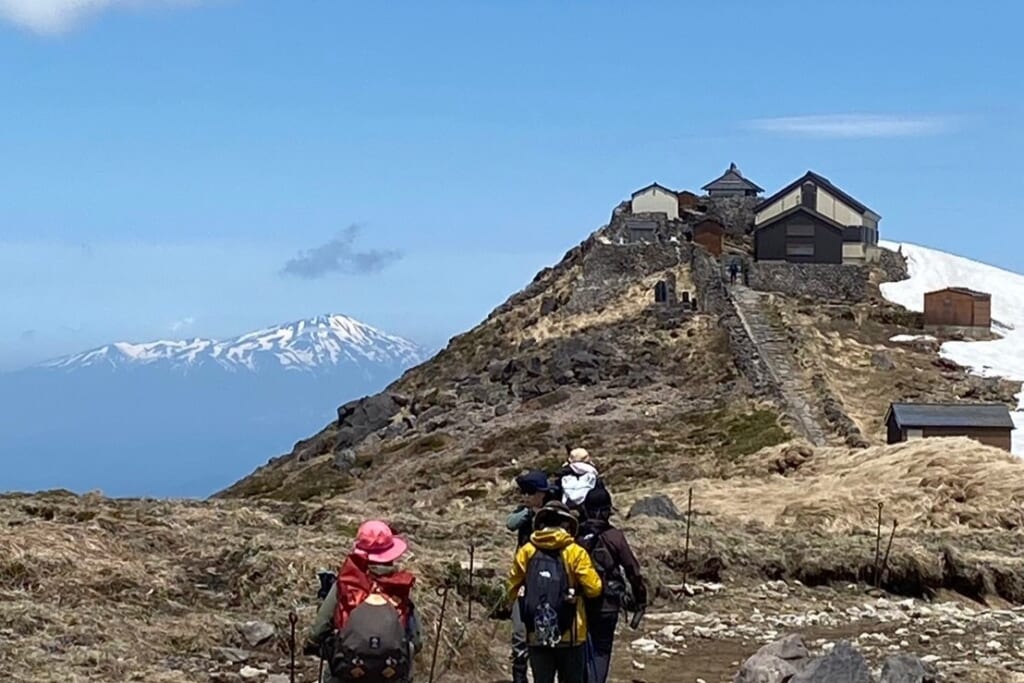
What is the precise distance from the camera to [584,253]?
7981cm

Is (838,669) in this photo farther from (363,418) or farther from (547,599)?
(363,418)

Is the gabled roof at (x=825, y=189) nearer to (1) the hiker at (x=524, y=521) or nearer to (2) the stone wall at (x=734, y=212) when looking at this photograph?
(2) the stone wall at (x=734, y=212)

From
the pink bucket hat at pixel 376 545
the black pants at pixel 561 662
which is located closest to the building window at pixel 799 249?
the black pants at pixel 561 662

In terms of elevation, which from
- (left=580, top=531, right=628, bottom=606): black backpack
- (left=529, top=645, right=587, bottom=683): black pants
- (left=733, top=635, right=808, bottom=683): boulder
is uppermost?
(left=580, top=531, right=628, bottom=606): black backpack

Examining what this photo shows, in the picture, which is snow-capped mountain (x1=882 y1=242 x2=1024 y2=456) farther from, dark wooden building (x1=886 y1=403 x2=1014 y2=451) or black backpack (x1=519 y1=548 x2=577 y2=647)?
black backpack (x1=519 y1=548 x2=577 y2=647)

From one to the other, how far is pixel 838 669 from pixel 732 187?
79.6 metres

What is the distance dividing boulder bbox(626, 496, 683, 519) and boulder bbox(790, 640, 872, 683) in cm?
1329

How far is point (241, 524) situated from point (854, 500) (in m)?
13.6

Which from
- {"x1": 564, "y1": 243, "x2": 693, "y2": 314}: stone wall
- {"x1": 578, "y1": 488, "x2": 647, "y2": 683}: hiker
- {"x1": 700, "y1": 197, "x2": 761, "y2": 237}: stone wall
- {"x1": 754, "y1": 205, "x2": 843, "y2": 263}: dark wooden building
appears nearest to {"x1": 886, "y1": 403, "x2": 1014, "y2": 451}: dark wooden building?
{"x1": 578, "y1": 488, "x2": 647, "y2": 683}: hiker

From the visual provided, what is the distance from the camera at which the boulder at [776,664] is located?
13.7 m

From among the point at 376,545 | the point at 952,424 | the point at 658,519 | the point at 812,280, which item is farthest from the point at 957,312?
the point at 376,545

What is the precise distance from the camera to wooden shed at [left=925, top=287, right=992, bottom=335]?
64375mm

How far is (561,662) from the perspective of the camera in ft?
37.7

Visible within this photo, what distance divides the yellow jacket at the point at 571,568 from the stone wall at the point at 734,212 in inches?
2856
